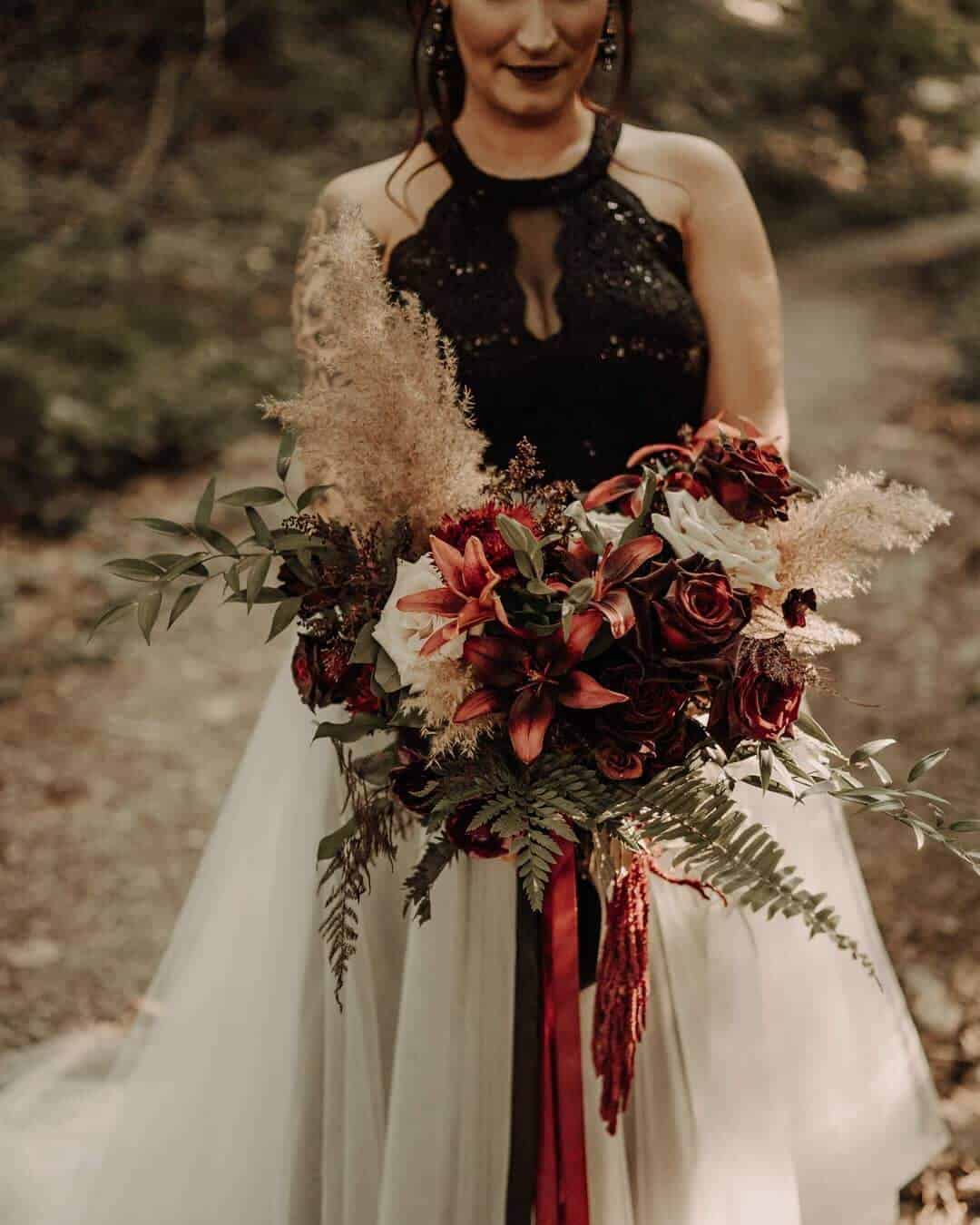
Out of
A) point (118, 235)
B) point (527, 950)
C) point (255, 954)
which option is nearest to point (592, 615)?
point (527, 950)

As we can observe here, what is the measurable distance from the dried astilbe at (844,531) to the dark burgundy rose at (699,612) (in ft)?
0.40

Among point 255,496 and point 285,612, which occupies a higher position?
point 255,496

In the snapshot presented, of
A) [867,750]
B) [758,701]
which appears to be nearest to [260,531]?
[758,701]

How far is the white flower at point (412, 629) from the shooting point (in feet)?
4.29

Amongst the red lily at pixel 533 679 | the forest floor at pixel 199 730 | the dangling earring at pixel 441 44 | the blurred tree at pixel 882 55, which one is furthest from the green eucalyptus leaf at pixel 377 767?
the blurred tree at pixel 882 55

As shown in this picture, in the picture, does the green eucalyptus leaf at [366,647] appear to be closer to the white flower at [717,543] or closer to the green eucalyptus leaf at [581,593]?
the green eucalyptus leaf at [581,593]

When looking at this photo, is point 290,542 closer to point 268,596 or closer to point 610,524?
point 268,596

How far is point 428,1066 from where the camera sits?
175cm

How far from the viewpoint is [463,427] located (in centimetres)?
144

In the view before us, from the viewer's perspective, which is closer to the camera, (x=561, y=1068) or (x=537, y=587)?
(x=537, y=587)

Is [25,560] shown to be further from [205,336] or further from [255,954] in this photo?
[255,954]

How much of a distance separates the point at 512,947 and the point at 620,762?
49 centimetres

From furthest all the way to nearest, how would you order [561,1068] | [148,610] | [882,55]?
[882,55] → [561,1068] → [148,610]

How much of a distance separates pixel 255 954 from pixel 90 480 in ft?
13.4
